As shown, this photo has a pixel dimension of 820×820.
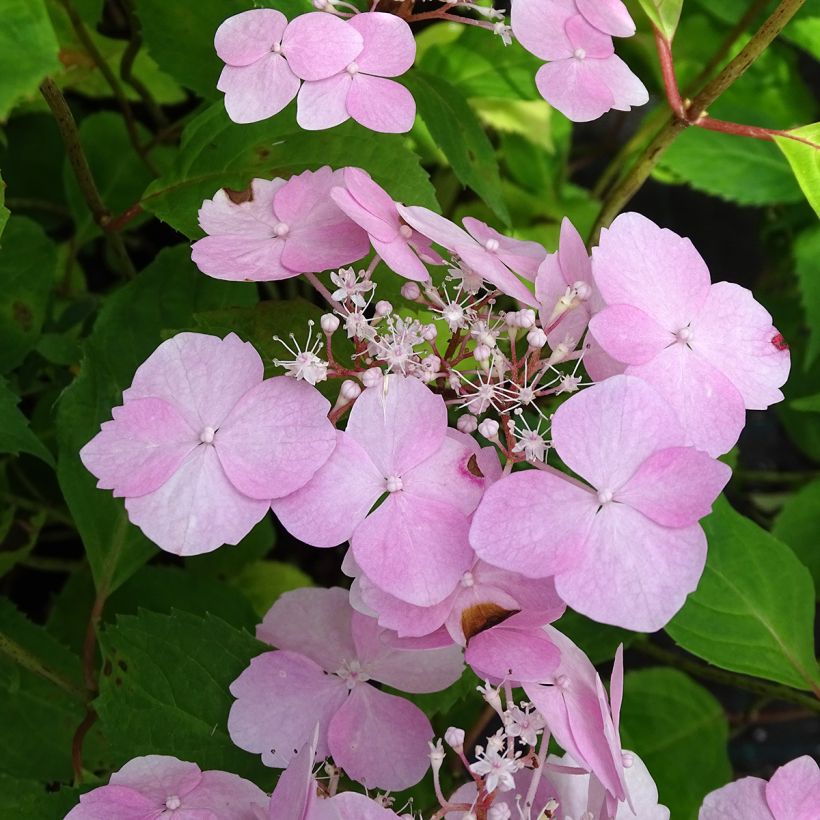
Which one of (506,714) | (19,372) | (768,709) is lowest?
(768,709)

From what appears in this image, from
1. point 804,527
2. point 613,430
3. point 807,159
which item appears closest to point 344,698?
point 613,430

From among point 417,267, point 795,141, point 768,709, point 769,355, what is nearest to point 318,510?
point 417,267

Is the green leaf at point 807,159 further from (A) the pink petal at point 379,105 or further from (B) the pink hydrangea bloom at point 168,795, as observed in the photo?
(B) the pink hydrangea bloom at point 168,795

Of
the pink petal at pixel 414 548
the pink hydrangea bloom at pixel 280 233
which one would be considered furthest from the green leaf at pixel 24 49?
the pink petal at pixel 414 548

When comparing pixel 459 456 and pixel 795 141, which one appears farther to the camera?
pixel 795 141

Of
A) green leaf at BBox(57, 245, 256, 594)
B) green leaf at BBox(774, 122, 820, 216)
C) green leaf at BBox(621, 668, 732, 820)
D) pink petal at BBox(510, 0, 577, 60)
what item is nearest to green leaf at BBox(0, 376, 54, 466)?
green leaf at BBox(57, 245, 256, 594)

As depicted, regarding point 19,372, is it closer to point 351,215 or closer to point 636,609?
point 351,215

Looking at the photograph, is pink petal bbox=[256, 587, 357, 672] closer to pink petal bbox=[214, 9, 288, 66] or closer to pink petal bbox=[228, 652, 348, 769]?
pink petal bbox=[228, 652, 348, 769]
